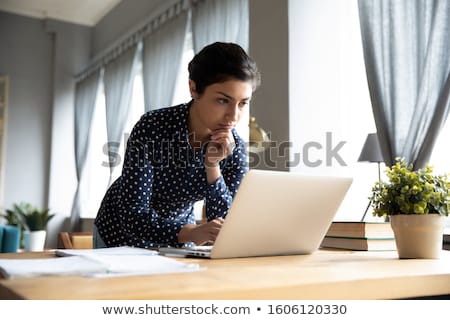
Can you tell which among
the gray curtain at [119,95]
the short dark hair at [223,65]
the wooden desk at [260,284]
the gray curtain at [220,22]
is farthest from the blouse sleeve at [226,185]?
the gray curtain at [119,95]

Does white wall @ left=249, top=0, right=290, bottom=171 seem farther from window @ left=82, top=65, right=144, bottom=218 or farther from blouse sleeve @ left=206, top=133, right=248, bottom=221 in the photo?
window @ left=82, top=65, right=144, bottom=218

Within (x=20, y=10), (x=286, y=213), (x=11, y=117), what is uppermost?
(x=20, y=10)

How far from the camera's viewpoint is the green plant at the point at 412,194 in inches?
46.6

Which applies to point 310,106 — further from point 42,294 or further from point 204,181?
point 42,294

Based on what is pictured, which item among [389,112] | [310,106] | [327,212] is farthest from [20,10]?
[327,212]

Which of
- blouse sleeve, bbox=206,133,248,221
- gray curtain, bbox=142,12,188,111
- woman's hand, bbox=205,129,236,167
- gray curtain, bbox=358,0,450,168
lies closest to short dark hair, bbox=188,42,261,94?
woman's hand, bbox=205,129,236,167

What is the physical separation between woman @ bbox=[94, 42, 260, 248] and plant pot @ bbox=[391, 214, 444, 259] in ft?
1.46

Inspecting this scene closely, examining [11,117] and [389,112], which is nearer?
[389,112]

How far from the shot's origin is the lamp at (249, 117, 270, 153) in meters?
2.89

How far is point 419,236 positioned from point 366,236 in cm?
26

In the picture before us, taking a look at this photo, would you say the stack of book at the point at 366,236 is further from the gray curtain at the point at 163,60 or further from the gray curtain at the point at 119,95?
the gray curtain at the point at 119,95
